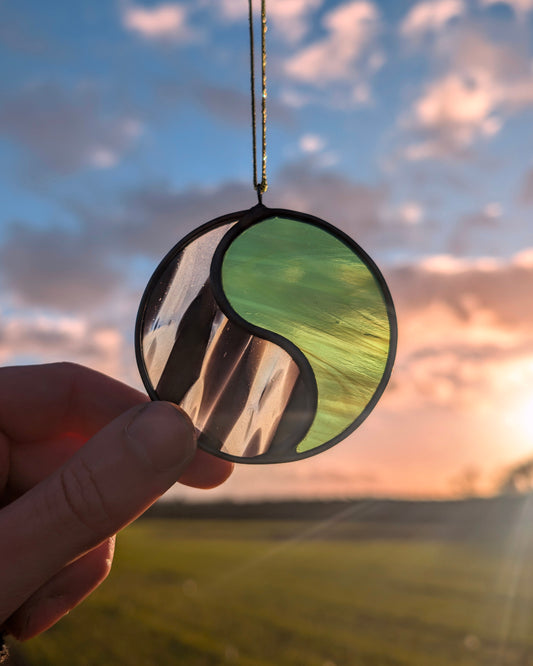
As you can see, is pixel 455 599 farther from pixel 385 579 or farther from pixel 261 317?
pixel 261 317

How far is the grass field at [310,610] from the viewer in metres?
4.38

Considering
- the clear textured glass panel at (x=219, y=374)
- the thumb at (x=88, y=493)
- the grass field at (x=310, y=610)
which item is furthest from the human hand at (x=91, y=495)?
the grass field at (x=310, y=610)

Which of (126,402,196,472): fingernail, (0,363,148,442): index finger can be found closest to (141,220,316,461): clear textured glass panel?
(126,402,196,472): fingernail

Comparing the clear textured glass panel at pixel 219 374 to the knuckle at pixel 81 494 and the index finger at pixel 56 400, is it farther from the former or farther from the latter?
the index finger at pixel 56 400

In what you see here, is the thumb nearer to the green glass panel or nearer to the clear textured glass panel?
the clear textured glass panel

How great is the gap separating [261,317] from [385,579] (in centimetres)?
544

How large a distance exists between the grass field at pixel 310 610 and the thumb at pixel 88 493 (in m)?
3.07

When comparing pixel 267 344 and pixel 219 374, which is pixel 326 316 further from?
pixel 219 374

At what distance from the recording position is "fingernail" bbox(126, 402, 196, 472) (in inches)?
65.4

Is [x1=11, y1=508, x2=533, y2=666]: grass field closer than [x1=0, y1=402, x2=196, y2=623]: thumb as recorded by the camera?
No

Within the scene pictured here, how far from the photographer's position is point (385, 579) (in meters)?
6.48

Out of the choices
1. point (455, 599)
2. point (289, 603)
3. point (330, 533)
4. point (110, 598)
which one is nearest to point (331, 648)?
point (289, 603)

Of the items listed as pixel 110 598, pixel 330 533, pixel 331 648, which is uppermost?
pixel 330 533

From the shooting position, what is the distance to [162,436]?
1672mm
